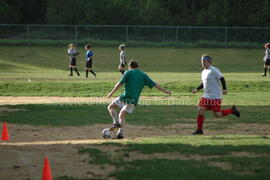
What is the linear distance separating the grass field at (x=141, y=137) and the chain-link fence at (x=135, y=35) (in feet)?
71.0

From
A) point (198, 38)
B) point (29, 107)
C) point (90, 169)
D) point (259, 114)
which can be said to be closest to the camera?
point (90, 169)

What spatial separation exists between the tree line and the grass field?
81.3ft

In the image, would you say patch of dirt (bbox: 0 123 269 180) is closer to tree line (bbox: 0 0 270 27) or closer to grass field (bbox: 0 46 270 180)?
grass field (bbox: 0 46 270 180)

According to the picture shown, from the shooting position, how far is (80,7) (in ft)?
187

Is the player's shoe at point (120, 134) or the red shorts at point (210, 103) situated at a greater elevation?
the red shorts at point (210, 103)

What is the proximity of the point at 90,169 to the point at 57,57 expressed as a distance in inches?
1636

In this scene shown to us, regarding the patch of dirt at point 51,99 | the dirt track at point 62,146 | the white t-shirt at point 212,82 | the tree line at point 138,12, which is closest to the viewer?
the dirt track at point 62,146

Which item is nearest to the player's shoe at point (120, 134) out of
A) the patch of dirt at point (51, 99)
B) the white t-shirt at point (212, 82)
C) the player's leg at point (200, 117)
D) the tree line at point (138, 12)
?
the player's leg at point (200, 117)

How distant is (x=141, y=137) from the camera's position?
45.5 ft

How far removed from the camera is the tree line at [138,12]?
56.2 m

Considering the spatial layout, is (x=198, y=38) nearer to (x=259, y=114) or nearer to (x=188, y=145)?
(x=259, y=114)

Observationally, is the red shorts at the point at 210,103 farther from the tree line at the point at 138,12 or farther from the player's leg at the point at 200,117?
the tree line at the point at 138,12

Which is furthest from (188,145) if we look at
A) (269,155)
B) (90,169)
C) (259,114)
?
(259,114)

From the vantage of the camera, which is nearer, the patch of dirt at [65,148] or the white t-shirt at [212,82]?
the patch of dirt at [65,148]
